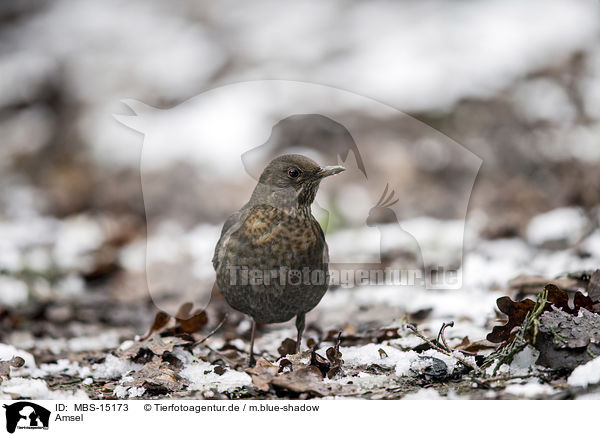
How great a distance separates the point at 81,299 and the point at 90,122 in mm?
4455

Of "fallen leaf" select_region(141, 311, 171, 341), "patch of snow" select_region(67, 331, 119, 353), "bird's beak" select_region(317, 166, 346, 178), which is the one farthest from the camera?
"patch of snow" select_region(67, 331, 119, 353)

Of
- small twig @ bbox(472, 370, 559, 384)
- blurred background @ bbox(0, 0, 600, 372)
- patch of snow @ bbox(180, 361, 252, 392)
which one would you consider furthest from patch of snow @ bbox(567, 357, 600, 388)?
patch of snow @ bbox(180, 361, 252, 392)

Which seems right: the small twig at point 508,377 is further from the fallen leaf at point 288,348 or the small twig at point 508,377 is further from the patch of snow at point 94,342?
the patch of snow at point 94,342

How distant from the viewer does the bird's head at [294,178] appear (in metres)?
2.63

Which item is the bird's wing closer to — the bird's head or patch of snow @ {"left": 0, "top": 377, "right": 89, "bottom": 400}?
the bird's head

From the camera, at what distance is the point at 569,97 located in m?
7.64

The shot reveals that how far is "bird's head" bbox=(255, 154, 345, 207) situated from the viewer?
2.63 m

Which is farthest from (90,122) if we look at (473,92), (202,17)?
(473,92)
